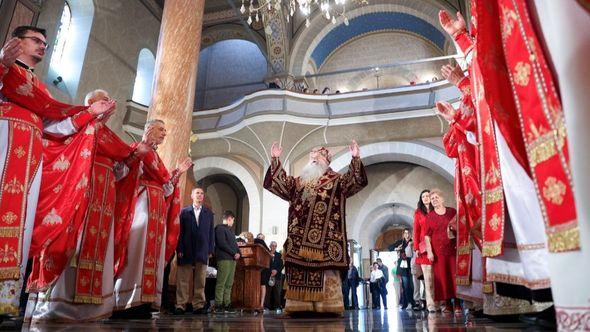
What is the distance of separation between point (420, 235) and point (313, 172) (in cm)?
178

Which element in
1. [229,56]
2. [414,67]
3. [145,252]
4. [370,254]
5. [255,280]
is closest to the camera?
[145,252]

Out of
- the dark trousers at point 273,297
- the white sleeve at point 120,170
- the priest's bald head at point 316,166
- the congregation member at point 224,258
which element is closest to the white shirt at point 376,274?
the dark trousers at point 273,297

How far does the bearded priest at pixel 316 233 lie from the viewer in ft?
13.9

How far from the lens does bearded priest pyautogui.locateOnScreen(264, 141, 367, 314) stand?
4246mm

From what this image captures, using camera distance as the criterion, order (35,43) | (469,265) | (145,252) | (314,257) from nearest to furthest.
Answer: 1. (35,43)
2. (469,265)
3. (145,252)
4. (314,257)

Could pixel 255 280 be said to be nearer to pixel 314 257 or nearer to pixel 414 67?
pixel 314 257

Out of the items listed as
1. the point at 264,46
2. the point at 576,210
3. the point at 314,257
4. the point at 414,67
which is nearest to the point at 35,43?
the point at 314,257

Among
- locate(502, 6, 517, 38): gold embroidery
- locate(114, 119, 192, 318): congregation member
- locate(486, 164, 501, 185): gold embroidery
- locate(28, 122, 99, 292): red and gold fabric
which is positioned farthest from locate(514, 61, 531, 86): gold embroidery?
locate(114, 119, 192, 318): congregation member

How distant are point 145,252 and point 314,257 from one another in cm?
160

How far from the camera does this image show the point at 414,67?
659 inches

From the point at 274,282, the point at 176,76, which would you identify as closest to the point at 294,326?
the point at 176,76

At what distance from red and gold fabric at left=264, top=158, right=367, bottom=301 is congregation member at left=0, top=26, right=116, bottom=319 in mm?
2078

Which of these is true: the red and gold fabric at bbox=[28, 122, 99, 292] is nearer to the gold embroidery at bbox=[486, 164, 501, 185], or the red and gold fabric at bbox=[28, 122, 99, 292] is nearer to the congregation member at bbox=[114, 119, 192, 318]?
the congregation member at bbox=[114, 119, 192, 318]

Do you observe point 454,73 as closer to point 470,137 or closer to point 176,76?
point 470,137
